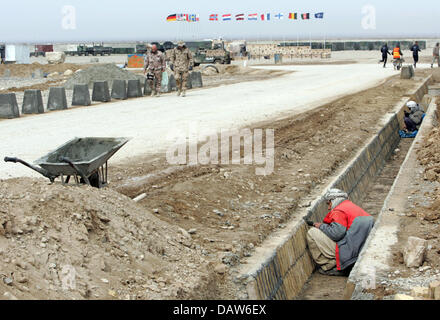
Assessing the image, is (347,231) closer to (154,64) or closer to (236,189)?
(236,189)

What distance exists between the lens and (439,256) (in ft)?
24.7

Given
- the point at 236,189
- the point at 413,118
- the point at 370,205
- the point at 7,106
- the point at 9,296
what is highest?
the point at 7,106

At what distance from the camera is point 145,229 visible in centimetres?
733

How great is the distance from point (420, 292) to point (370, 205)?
6.84m

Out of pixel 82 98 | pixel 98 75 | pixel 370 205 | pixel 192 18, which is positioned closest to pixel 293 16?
pixel 192 18

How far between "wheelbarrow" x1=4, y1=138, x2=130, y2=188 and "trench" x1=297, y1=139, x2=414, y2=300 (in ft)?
9.29

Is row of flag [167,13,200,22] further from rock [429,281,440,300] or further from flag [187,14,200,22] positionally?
rock [429,281,440,300]

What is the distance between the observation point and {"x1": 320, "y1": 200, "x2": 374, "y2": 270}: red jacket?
9.07 metres

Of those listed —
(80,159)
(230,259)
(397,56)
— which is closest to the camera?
(230,259)

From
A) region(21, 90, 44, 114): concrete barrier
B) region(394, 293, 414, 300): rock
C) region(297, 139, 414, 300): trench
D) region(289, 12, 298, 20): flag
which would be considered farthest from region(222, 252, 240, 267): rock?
region(289, 12, 298, 20): flag

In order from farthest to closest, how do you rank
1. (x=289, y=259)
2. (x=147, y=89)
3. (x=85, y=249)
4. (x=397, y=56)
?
(x=397, y=56) < (x=147, y=89) < (x=289, y=259) < (x=85, y=249)

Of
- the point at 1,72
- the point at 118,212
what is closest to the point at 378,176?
the point at 118,212

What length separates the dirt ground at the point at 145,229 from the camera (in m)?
5.96

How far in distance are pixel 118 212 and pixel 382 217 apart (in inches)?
155
